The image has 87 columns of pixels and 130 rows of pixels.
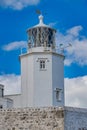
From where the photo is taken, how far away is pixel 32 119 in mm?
23812

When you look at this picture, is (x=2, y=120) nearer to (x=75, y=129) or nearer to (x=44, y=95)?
(x=75, y=129)

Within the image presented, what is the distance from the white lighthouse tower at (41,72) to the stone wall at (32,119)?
23.1 ft

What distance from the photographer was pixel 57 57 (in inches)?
1276

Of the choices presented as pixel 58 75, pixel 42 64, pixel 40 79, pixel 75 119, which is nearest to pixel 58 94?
pixel 58 75

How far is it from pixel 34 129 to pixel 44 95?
302 inches

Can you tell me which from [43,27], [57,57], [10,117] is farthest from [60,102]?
[10,117]

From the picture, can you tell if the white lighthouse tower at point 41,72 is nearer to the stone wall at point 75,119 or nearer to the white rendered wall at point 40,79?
the white rendered wall at point 40,79

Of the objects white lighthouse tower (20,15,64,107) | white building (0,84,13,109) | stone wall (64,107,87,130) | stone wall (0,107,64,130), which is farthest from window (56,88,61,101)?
stone wall (0,107,64,130)

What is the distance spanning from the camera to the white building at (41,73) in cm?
3138

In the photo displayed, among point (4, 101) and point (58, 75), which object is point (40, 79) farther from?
point (4, 101)

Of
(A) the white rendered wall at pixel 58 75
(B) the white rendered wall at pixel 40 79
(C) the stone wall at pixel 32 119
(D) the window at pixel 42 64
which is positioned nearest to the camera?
(C) the stone wall at pixel 32 119

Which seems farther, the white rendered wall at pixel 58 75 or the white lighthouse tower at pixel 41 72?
the white rendered wall at pixel 58 75

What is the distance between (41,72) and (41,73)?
0.06m

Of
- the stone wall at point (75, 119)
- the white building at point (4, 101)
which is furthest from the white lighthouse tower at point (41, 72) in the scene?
the stone wall at point (75, 119)
